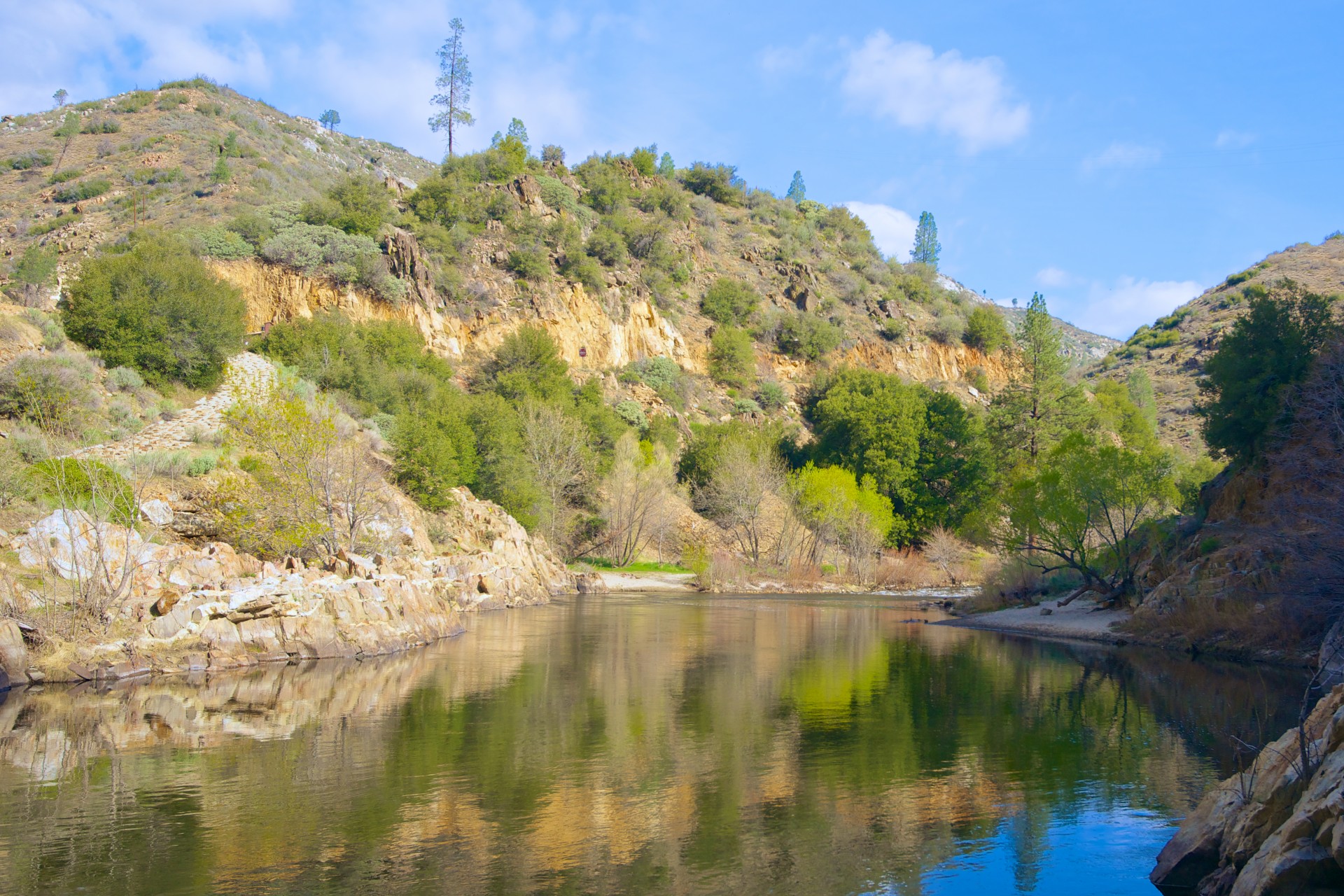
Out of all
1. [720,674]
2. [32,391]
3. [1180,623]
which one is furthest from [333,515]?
[1180,623]

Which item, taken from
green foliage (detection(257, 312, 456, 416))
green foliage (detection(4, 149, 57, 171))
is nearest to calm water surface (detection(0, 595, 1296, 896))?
green foliage (detection(257, 312, 456, 416))

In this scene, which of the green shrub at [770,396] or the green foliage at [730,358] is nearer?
the green shrub at [770,396]

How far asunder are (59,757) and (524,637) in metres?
17.0

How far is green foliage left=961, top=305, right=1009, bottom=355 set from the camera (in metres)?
93.0

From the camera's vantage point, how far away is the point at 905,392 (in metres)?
70.9

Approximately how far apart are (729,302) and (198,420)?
56.3m

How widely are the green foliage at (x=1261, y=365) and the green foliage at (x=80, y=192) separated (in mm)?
67497

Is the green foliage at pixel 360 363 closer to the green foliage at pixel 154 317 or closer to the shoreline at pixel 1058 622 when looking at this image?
the green foliage at pixel 154 317

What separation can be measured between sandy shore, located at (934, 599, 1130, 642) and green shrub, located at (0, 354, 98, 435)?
34700mm

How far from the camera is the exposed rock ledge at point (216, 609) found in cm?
2042

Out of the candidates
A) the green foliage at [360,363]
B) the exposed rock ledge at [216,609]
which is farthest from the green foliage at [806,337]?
the exposed rock ledge at [216,609]

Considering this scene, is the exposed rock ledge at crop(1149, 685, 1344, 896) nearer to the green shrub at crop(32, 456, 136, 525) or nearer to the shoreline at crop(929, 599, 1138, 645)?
the green shrub at crop(32, 456, 136, 525)

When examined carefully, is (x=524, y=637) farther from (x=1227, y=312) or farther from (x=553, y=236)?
(x=1227, y=312)

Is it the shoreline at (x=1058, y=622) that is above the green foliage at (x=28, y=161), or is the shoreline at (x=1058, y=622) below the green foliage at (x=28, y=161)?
below
